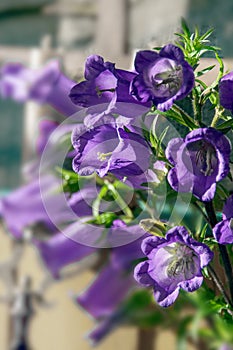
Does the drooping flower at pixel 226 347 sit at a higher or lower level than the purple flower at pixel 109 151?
lower

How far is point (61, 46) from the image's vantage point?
119 cm

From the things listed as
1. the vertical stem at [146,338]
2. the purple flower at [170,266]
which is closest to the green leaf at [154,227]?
the purple flower at [170,266]

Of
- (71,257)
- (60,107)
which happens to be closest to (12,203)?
(71,257)

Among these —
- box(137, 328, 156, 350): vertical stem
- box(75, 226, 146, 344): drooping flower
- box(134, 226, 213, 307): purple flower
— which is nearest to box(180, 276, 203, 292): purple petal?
box(134, 226, 213, 307): purple flower

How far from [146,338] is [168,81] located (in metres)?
0.62

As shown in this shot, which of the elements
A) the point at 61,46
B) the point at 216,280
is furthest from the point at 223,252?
the point at 61,46

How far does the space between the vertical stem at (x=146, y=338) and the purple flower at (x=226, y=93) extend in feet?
2.00

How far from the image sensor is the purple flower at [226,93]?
0.29m

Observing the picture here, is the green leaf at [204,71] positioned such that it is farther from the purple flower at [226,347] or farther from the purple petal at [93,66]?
the purple flower at [226,347]

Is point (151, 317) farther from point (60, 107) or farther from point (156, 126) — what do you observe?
point (156, 126)

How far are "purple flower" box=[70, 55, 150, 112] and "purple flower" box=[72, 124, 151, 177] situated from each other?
13 millimetres

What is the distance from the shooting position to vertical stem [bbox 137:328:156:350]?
2.82 ft

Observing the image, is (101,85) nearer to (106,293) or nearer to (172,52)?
(172,52)

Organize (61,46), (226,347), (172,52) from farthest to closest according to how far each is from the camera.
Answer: (61,46) → (226,347) → (172,52)
